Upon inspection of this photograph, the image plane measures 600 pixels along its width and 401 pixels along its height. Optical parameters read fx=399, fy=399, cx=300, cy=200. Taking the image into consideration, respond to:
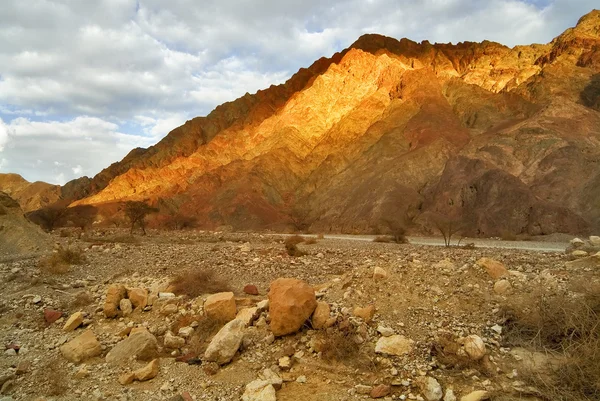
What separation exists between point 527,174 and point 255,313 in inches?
1804

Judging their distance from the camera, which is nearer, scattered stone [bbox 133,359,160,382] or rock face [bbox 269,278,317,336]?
scattered stone [bbox 133,359,160,382]

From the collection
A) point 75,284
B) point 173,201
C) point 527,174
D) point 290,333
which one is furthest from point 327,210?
point 290,333

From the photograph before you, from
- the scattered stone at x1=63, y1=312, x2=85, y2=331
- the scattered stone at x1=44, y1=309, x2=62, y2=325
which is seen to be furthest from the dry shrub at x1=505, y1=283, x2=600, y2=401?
the scattered stone at x1=44, y1=309, x2=62, y2=325

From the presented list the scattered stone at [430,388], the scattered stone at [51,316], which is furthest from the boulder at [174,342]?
the scattered stone at [430,388]

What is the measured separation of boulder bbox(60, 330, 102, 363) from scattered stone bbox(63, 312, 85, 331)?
863 mm

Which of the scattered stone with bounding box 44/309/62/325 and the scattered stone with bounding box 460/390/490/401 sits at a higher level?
the scattered stone with bounding box 44/309/62/325

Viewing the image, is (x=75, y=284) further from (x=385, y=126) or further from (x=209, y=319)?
(x=385, y=126)

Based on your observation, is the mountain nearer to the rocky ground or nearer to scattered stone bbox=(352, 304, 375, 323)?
the rocky ground

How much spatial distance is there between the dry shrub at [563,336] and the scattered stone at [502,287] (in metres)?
0.44

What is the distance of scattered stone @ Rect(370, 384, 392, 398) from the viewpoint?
501 centimetres

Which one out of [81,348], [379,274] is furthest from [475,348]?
[81,348]

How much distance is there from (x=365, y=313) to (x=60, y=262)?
11.6 m

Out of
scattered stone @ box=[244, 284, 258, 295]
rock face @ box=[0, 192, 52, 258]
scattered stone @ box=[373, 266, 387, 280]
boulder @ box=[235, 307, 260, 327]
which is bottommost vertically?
scattered stone @ box=[244, 284, 258, 295]

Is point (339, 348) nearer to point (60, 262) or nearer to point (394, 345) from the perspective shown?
point (394, 345)
